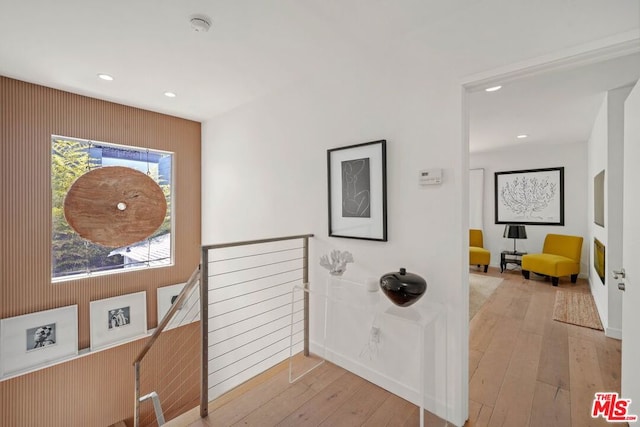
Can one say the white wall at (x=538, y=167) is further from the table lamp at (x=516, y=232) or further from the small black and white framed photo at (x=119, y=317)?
the small black and white framed photo at (x=119, y=317)

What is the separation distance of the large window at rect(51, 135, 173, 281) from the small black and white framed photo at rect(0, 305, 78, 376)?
0.38 metres

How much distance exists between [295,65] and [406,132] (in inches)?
44.1

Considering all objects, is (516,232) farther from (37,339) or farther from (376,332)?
(37,339)

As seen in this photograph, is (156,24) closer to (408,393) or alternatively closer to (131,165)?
(131,165)

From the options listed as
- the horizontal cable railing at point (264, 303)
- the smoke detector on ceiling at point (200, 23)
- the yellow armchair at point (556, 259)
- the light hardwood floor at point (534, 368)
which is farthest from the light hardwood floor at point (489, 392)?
the smoke detector on ceiling at point (200, 23)

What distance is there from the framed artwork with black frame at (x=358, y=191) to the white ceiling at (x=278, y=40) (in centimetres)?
64

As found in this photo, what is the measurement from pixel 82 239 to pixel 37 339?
988 mm

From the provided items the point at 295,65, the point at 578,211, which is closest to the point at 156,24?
the point at 295,65

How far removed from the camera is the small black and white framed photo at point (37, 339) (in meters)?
2.54

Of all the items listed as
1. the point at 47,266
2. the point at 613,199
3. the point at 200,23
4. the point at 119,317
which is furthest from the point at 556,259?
Result: the point at 47,266

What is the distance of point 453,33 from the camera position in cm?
169

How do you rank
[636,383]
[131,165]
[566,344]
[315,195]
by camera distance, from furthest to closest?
[131,165]
[566,344]
[315,195]
[636,383]

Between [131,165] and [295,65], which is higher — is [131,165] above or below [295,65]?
below

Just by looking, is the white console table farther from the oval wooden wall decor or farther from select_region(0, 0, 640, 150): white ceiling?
the oval wooden wall decor
